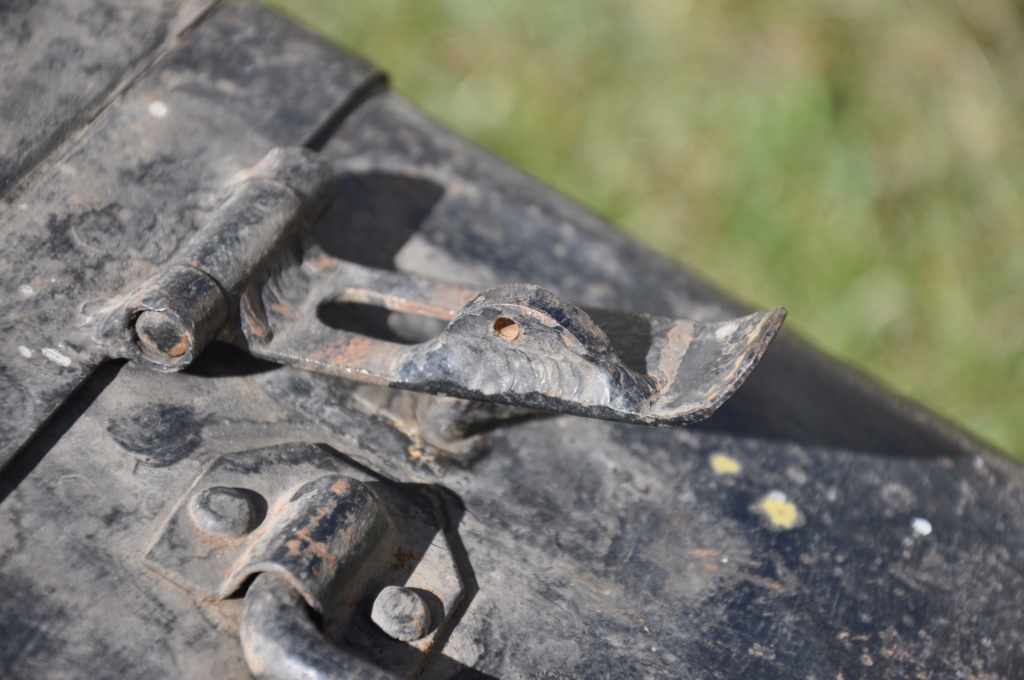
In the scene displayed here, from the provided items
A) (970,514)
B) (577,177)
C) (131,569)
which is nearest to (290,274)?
(131,569)

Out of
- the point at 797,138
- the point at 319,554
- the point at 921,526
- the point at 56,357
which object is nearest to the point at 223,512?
the point at 319,554

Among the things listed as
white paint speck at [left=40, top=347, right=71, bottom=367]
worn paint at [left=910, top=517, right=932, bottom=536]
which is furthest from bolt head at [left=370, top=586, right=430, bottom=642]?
worn paint at [left=910, top=517, right=932, bottom=536]

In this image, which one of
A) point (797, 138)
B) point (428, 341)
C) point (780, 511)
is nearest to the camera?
point (428, 341)

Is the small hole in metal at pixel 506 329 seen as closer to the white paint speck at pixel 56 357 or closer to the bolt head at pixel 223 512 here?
the bolt head at pixel 223 512

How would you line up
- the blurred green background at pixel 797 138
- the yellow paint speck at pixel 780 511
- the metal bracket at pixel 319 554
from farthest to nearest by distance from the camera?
the blurred green background at pixel 797 138 → the yellow paint speck at pixel 780 511 → the metal bracket at pixel 319 554

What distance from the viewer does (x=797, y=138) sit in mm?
2338

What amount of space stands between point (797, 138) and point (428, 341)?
1821 mm

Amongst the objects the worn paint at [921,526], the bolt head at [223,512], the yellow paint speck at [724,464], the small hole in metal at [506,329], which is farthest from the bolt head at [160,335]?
the worn paint at [921,526]

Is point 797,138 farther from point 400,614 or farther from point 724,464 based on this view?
point 400,614

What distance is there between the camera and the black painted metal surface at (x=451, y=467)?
0.71 meters

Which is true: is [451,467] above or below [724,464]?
below

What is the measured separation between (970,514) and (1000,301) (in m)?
1.39

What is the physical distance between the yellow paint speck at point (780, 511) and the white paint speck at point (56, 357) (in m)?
0.66

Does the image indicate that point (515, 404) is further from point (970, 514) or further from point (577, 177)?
point (577, 177)
